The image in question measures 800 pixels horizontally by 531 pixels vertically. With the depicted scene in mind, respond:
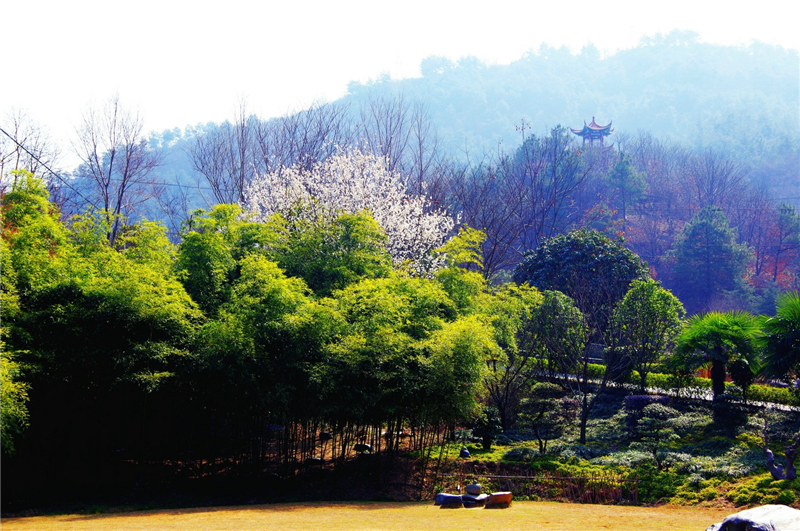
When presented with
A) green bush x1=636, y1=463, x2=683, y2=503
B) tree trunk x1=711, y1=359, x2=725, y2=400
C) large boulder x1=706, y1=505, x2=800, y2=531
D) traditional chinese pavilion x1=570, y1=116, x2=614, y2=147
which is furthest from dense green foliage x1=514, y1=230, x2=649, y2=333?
traditional chinese pavilion x1=570, y1=116, x2=614, y2=147

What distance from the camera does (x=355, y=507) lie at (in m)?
12.3

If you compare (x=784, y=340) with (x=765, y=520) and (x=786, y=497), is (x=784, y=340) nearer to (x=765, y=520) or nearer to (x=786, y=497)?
(x=786, y=497)

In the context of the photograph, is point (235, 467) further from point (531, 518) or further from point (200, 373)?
point (531, 518)

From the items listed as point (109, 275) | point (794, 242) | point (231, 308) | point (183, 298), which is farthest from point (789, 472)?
point (794, 242)

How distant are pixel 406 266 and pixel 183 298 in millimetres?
6410

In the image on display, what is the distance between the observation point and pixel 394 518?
10875mm

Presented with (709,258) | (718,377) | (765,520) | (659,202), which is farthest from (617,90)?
(765,520)

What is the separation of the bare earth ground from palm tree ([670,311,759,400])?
6.01 metres

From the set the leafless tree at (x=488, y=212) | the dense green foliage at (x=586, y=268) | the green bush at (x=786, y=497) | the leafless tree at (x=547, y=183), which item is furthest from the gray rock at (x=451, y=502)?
the leafless tree at (x=547, y=183)

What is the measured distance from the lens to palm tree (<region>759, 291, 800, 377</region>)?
565 inches

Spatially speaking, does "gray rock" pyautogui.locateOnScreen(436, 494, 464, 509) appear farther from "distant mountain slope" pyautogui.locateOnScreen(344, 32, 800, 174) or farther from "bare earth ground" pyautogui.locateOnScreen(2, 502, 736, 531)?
"distant mountain slope" pyautogui.locateOnScreen(344, 32, 800, 174)

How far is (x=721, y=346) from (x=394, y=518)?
10617 mm

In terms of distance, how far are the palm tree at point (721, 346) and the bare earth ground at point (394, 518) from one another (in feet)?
19.7

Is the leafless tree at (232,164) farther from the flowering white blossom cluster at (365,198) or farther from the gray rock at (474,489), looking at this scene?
the gray rock at (474,489)
